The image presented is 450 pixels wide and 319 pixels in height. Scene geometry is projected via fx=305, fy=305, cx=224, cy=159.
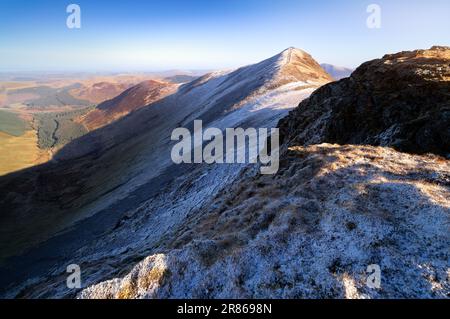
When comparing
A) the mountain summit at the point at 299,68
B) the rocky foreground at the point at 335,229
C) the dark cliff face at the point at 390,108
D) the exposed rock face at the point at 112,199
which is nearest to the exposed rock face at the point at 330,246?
the rocky foreground at the point at 335,229

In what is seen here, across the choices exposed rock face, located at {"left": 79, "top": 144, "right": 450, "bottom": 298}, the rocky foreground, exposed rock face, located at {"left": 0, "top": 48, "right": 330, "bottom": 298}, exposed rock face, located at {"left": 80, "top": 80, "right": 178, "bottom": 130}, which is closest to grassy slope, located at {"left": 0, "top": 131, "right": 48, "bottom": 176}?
exposed rock face, located at {"left": 0, "top": 48, "right": 330, "bottom": 298}

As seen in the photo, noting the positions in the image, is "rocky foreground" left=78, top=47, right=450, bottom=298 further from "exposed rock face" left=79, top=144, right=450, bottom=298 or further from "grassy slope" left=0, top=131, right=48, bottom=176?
"grassy slope" left=0, top=131, right=48, bottom=176

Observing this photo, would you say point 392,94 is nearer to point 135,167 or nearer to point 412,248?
point 412,248

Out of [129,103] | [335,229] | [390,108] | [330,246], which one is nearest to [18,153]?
[129,103]

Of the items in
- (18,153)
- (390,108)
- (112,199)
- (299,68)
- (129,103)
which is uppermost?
(299,68)

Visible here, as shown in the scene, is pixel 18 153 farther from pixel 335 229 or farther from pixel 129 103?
pixel 335 229

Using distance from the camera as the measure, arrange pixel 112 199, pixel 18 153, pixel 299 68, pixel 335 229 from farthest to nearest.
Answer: pixel 18 153 < pixel 299 68 < pixel 112 199 < pixel 335 229
